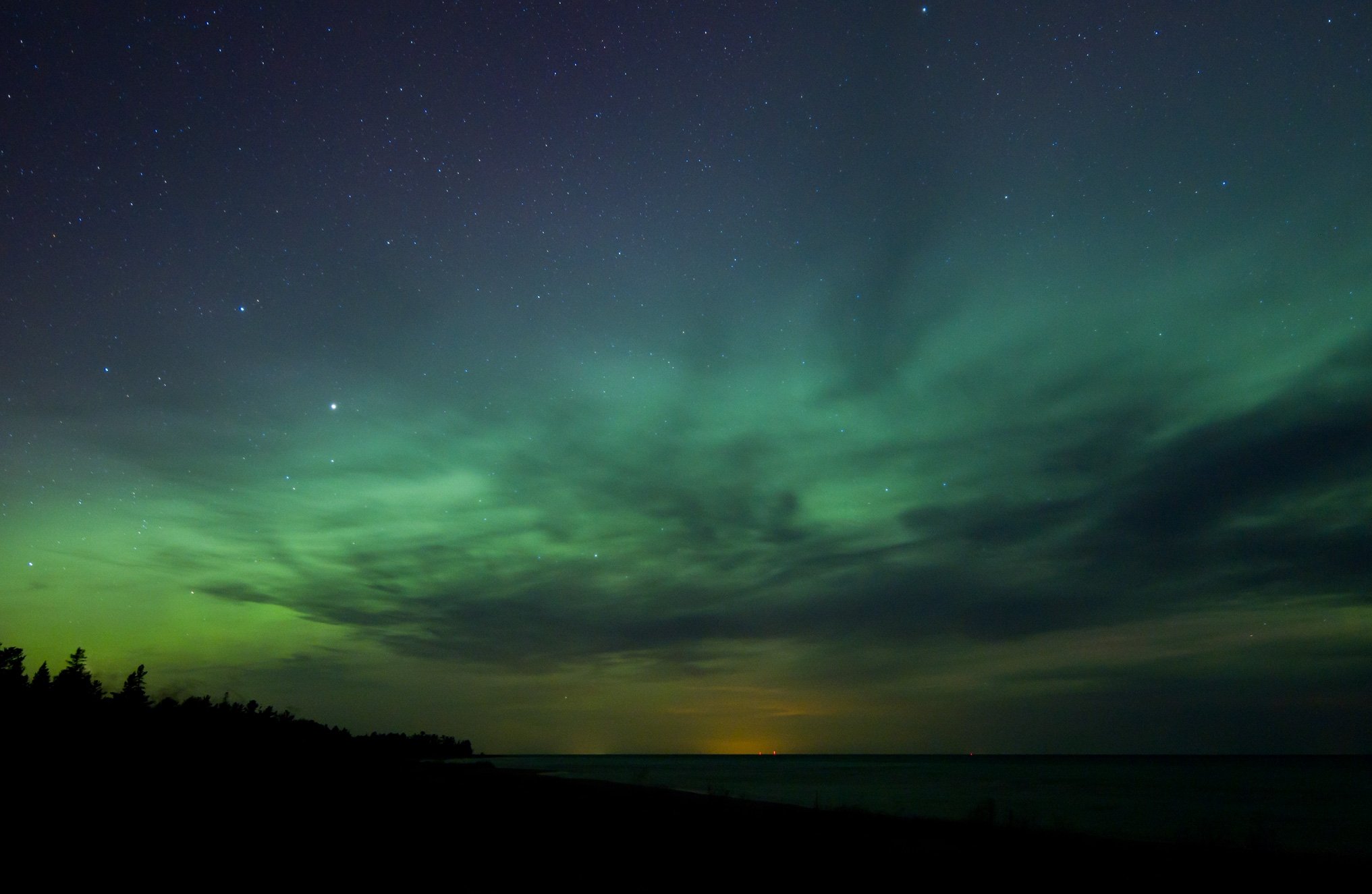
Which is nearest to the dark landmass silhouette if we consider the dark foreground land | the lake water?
the dark foreground land

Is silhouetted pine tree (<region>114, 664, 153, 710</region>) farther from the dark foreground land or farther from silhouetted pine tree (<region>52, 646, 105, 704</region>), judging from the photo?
the dark foreground land

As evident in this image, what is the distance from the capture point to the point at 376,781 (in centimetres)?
3897

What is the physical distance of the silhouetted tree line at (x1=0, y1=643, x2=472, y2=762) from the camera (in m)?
36.1

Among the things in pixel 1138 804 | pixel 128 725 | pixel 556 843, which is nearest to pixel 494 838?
pixel 556 843

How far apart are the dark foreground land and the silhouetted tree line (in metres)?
10.1

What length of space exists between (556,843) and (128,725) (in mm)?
46679

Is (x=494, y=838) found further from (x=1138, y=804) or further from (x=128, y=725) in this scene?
(x=1138, y=804)

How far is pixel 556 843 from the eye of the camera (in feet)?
56.7

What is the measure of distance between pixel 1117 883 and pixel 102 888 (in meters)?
18.1

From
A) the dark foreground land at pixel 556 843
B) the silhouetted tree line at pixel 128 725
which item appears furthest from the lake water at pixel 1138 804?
the silhouetted tree line at pixel 128 725

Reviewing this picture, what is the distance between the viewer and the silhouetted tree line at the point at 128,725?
36.1 metres

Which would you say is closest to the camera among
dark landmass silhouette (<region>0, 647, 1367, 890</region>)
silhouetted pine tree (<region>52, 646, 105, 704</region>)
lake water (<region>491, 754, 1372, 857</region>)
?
dark landmass silhouette (<region>0, 647, 1367, 890</region>)

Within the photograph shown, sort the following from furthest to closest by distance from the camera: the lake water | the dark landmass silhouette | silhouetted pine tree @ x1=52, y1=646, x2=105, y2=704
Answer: silhouetted pine tree @ x1=52, y1=646, x2=105, y2=704 < the lake water < the dark landmass silhouette

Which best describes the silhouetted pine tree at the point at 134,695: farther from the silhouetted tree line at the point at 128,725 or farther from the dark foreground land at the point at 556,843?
the dark foreground land at the point at 556,843
